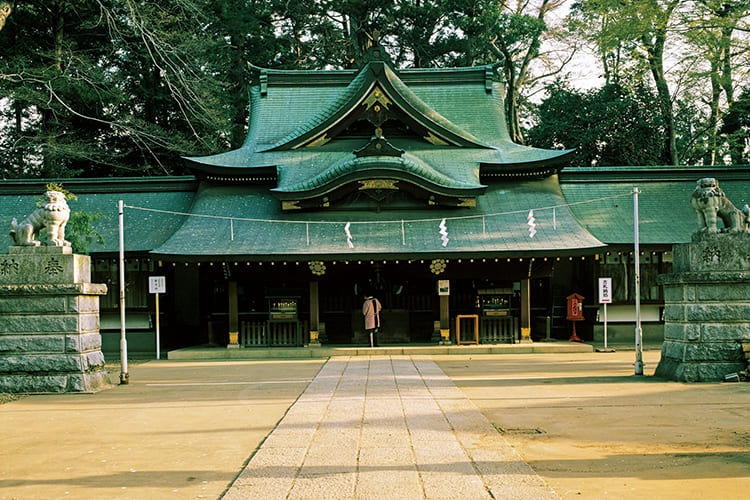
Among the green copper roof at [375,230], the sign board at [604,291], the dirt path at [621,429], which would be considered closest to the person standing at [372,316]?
the green copper roof at [375,230]

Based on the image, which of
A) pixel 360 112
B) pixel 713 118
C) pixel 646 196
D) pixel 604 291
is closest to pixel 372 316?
pixel 604 291

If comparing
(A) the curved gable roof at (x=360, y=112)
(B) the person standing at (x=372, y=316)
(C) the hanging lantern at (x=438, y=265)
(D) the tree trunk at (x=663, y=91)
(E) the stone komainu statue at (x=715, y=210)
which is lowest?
(B) the person standing at (x=372, y=316)

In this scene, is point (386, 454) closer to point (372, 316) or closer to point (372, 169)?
point (372, 316)

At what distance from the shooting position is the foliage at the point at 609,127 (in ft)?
98.5

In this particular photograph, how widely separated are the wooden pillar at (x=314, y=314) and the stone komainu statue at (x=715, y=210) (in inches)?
416

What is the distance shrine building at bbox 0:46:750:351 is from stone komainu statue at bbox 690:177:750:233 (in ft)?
17.6

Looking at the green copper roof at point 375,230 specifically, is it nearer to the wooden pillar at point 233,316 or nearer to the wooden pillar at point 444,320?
the wooden pillar at point 233,316

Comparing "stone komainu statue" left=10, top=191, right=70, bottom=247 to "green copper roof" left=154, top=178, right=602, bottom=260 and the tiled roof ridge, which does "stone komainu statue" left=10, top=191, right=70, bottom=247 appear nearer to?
"green copper roof" left=154, top=178, right=602, bottom=260

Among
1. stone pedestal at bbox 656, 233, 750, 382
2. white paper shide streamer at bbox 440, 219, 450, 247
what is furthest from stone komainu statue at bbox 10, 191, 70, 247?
stone pedestal at bbox 656, 233, 750, 382

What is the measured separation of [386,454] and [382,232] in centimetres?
1225

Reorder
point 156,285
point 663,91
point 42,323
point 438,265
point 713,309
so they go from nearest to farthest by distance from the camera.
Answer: point 713,309, point 42,323, point 156,285, point 438,265, point 663,91

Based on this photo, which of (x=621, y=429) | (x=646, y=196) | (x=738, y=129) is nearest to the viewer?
(x=621, y=429)

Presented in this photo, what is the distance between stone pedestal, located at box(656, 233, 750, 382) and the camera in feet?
37.5

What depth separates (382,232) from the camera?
1856 centimetres
